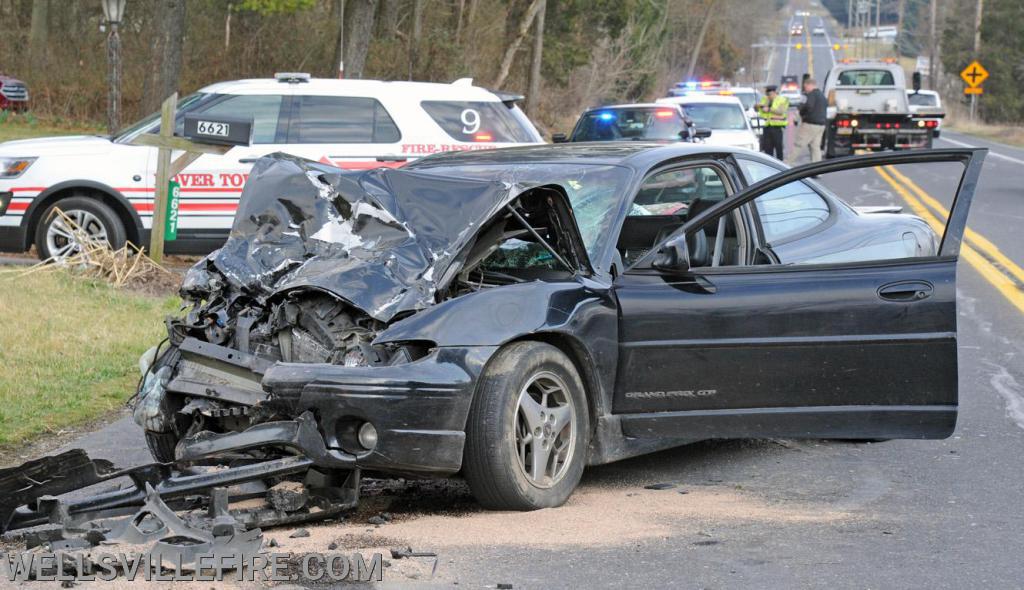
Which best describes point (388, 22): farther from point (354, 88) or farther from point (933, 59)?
point (933, 59)

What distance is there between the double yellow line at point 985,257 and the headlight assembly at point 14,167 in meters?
8.23

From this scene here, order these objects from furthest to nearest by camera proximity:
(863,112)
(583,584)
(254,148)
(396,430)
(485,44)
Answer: (485,44) → (863,112) → (254,148) → (396,430) → (583,584)

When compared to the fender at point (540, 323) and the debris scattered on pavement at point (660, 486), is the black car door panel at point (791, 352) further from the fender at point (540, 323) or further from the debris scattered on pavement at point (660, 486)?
the debris scattered on pavement at point (660, 486)

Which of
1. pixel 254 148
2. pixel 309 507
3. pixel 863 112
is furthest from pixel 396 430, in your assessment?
pixel 863 112

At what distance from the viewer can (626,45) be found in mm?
46844

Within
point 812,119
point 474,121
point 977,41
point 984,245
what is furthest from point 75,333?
point 977,41

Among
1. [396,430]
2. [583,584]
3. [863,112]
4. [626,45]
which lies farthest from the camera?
[626,45]

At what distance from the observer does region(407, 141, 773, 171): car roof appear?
6.50 meters

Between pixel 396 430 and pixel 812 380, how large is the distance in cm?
195

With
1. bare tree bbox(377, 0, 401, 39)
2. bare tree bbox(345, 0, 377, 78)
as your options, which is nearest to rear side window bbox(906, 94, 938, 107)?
bare tree bbox(377, 0, 401, 39)

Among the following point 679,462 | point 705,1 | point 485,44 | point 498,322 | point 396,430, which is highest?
point 705,1

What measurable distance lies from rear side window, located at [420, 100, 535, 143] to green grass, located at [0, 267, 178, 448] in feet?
11.5

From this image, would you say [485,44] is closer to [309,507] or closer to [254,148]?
[254,148]

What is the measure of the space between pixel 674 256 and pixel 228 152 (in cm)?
808
